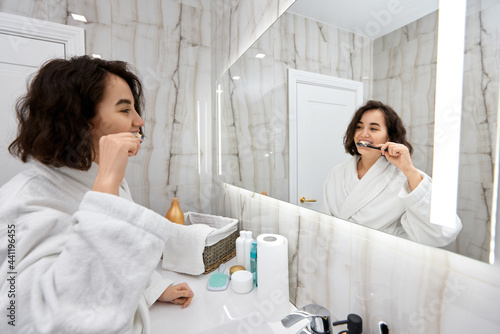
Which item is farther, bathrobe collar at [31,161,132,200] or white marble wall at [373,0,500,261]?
bathrobe collar at [31,161,132,200]

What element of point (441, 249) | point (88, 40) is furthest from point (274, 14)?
point (88, 40)

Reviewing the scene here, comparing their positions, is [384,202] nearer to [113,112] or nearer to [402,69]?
[402,69]

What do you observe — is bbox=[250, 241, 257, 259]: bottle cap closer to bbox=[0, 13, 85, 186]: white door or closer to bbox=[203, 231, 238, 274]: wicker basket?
bbox=[203, 231, 238, 274]: wicker basket

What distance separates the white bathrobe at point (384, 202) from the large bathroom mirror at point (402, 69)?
0.11 ft

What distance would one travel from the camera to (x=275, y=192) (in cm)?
89

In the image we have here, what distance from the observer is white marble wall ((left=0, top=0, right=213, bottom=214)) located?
1387mm

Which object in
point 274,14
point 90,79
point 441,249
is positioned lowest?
point 441,249

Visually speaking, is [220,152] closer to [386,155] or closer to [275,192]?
[275,192]

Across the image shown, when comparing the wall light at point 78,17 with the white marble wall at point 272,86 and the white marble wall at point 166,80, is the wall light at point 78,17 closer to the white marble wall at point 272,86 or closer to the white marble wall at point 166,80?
the white marble wall at point 166,80

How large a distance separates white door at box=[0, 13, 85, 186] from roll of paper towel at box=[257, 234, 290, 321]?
1411mm

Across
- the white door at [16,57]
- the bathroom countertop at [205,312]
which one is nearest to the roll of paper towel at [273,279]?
the bathroom countertop at [205,312]

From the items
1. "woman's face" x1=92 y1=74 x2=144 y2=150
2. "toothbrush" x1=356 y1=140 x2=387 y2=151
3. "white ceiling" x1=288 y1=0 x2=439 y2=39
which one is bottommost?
"toothbrush" x1=356 y1=140 x2=387 y2=151

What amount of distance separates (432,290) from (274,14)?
3.18ft

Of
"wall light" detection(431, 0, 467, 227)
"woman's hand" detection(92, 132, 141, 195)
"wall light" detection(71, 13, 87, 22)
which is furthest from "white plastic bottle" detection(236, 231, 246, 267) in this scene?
"wall light" detection(71, 13, 87, 22)
